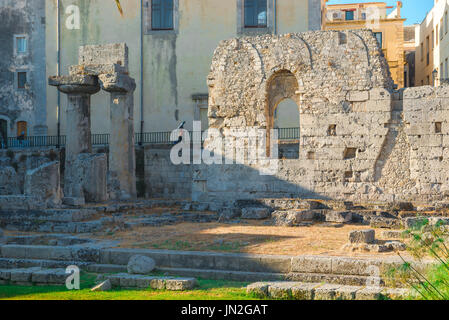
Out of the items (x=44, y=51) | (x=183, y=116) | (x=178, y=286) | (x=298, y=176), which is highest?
(x=44, y=51)

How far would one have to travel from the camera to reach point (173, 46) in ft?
91.7

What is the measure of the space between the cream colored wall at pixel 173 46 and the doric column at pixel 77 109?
26.2ft

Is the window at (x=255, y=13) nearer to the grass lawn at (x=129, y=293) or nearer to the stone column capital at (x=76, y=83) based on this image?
the stone column capital at (x=76, y=83)

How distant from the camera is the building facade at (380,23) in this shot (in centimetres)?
3484

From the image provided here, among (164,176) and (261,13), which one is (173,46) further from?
(164,176)

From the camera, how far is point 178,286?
7.55 metres

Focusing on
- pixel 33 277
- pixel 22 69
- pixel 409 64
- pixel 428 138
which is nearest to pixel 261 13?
pixel 22 69

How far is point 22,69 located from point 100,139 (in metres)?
5.88

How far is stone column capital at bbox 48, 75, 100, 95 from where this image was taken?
19.2 metres

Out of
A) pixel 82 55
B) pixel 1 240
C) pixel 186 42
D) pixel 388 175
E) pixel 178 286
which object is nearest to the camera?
pixel 178 286

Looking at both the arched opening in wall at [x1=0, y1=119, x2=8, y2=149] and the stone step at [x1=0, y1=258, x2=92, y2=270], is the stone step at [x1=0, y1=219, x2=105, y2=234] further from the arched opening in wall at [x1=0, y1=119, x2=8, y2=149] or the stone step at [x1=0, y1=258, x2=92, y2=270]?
the arched opening in wall at [x1=0, y1=119, x2=8, y2=149]

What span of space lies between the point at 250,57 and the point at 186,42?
481 inches

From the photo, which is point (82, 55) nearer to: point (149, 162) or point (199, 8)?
point (149, 162)
